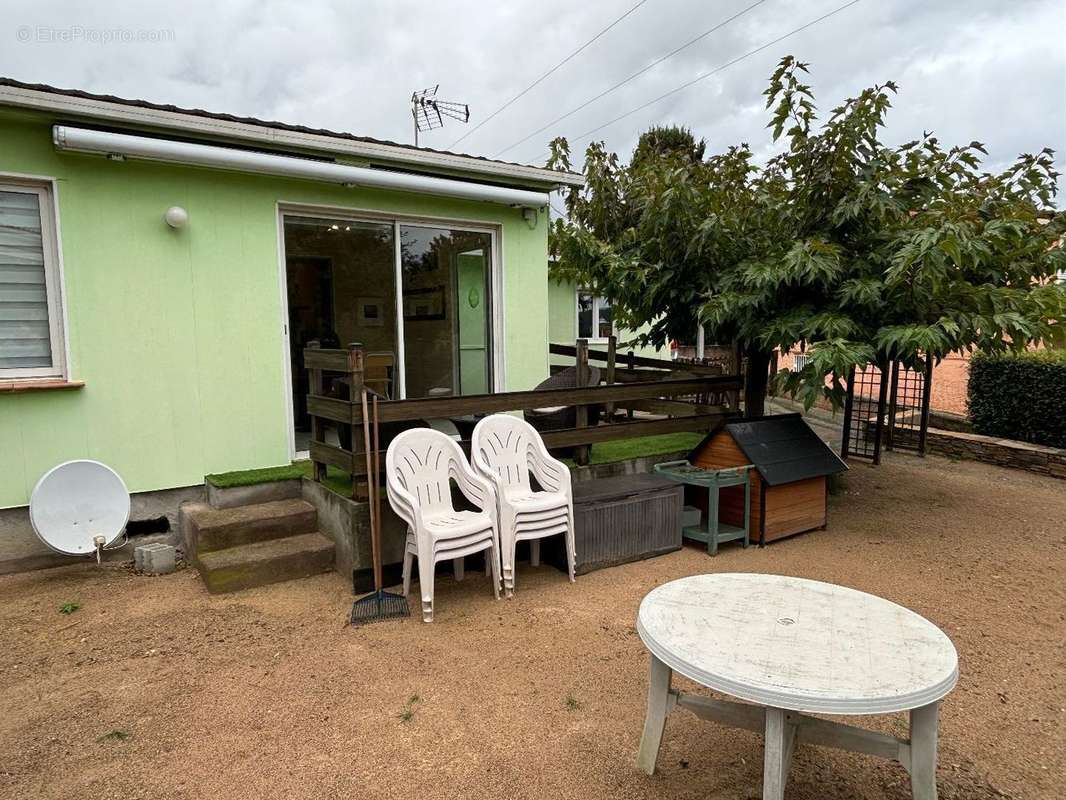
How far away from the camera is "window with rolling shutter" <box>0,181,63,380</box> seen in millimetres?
4074

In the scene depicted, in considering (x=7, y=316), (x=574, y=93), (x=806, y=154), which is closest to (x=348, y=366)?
(x=7, y=316)

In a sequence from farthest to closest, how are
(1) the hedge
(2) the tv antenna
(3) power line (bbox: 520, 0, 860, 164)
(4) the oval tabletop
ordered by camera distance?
1. (2) the tv antenna
2. (3) power line (bbox: 520, 0, 860, 164)
3. (1) the hedge
4. (4) the oval tabletop

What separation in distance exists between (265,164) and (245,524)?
252cm

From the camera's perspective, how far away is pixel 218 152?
14.5 ft

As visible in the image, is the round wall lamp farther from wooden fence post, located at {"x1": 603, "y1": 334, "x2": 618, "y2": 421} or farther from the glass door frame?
wooden fence post, located at {"x1": 603, "y1": 334, "x2": 618, "y2": 421}

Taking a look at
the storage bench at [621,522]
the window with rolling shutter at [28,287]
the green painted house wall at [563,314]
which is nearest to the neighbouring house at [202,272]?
the window with rolling shutter at [28,287]

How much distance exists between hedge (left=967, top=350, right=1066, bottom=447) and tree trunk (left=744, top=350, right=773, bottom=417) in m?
3.71

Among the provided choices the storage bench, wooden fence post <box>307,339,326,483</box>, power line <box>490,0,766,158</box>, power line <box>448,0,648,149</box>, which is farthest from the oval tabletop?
power line <box>448,0,648,149</box>

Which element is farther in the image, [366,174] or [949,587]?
[366,174]

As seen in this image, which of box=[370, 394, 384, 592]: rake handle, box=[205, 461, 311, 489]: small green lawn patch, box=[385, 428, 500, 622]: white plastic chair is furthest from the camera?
box=[205, 461, 311, 489]: small green lawn patch

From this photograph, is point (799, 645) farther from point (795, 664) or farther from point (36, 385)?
point (36, 385)

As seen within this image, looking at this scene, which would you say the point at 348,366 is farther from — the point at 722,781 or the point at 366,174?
the point at 722,781

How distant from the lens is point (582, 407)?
5.03m

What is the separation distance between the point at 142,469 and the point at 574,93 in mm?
17176
